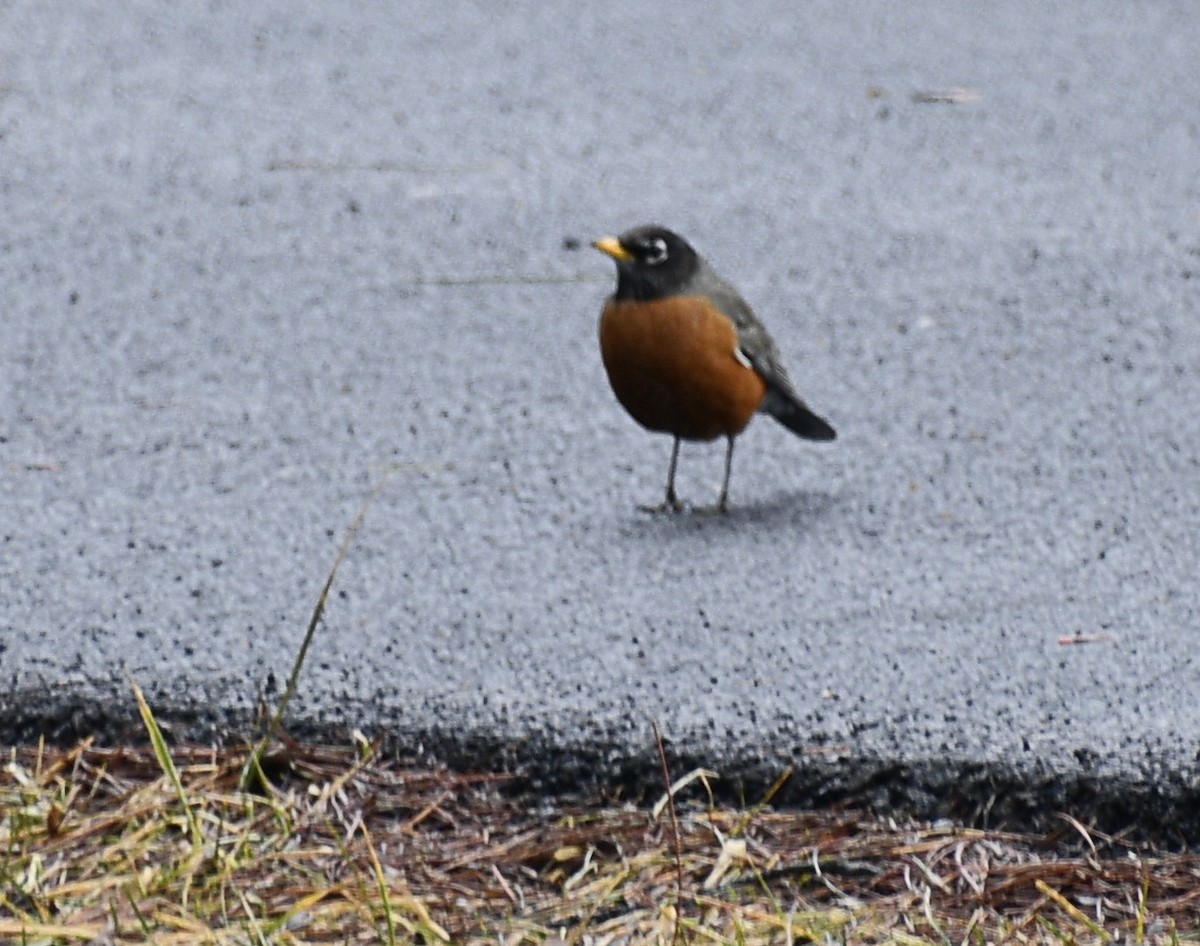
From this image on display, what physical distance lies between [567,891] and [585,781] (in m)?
0.29

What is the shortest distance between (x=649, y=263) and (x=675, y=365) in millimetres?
201

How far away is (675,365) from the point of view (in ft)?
11.0

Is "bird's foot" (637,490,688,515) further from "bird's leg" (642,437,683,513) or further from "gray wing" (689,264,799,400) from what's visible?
"gray wing" (689,264,799,400)

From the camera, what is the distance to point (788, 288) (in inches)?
175

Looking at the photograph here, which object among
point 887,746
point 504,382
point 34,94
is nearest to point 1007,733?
point 887,746

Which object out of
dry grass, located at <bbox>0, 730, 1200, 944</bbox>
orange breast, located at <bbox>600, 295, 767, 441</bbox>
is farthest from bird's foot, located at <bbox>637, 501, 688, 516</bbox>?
dry grass, located at <bbox>0, 730, 1200, 944</bbox>

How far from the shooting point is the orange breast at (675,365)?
11.0ft

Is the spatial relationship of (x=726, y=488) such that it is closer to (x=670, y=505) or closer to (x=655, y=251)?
(x=670, y=505)

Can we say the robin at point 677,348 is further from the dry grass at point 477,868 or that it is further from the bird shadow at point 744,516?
the dry grass at point 477,868

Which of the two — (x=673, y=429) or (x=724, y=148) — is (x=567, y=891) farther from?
(x=724, y=148)

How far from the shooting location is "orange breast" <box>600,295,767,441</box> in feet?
11.0

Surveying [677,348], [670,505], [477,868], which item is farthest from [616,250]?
[477,868]

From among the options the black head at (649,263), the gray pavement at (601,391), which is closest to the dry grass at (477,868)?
the gray pavement at (601,391)

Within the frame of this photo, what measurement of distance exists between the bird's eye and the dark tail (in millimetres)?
351
